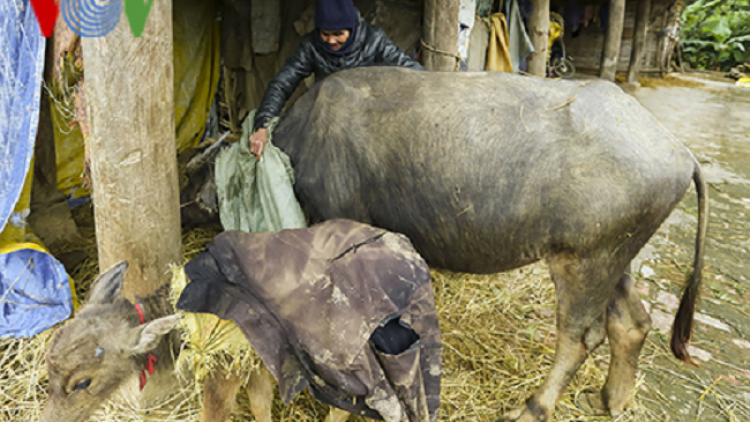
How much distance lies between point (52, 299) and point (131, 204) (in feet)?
4.06

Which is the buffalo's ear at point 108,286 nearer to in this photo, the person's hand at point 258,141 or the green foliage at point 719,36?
the person's hand at point 258,141

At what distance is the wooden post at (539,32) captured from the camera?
6023 millimetres

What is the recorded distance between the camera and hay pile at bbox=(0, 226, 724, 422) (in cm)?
294

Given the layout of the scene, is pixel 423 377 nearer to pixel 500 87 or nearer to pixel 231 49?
pixel 500 87

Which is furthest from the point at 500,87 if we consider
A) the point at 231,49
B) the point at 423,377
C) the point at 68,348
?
the point at 231,49

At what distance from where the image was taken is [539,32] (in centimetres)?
618

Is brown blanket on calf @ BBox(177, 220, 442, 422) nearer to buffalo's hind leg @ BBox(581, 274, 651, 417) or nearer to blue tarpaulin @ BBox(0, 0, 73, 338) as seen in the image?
buffalo's hind leg @ BBox(581, 274, 651, 417)

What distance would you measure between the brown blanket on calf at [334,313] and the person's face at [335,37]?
6.07ft

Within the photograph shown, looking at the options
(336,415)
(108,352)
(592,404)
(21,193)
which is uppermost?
(21,193)

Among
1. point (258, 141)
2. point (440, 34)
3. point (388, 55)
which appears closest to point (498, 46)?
point (440, 34)

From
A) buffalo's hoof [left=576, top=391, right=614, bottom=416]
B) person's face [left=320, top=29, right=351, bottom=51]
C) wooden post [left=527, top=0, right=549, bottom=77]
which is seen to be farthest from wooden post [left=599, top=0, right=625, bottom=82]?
buffalo's hoof [left=576, top=391, right=614, bottom=416]

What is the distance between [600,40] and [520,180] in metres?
12.1

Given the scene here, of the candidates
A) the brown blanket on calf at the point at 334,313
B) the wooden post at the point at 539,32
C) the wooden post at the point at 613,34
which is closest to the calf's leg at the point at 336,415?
the brown blanket on calf at the point at 334,313

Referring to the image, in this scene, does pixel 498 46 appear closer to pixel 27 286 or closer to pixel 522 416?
pixel 522 416
